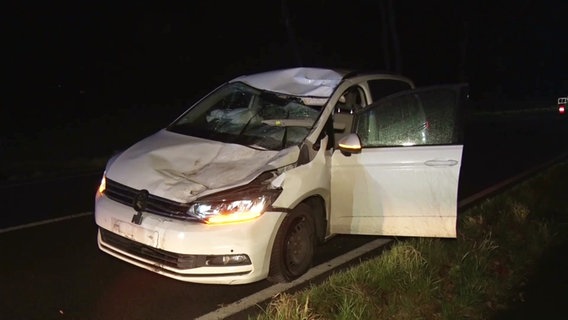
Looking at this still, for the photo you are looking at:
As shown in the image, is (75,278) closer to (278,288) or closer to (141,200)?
(141,200)

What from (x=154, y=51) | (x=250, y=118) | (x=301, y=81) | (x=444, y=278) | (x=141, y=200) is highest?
(x=301, y=81)

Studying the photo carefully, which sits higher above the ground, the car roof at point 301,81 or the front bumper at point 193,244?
the car roof at point 301,81

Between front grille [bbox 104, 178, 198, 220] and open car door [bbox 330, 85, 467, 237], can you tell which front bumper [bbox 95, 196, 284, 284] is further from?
open car door [bbox 330, 85, 467, 237]

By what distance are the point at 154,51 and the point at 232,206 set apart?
19.8 metres

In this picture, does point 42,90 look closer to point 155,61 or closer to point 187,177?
point 155,61

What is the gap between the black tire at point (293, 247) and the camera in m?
4.80

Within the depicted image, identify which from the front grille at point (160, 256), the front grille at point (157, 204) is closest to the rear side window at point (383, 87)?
the front grille at point (157, 204)

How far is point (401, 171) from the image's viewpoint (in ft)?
17.8

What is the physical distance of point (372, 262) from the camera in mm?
4969

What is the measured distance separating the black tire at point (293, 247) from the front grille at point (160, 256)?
0.64 meters

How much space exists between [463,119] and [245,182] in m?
2.19

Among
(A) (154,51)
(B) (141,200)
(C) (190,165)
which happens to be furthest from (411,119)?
(A) (154,51)

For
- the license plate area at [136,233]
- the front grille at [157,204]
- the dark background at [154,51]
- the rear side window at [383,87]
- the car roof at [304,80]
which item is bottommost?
the dark background at [154,51]

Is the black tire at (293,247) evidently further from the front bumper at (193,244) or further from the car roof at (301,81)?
the car roof at (301,81)
